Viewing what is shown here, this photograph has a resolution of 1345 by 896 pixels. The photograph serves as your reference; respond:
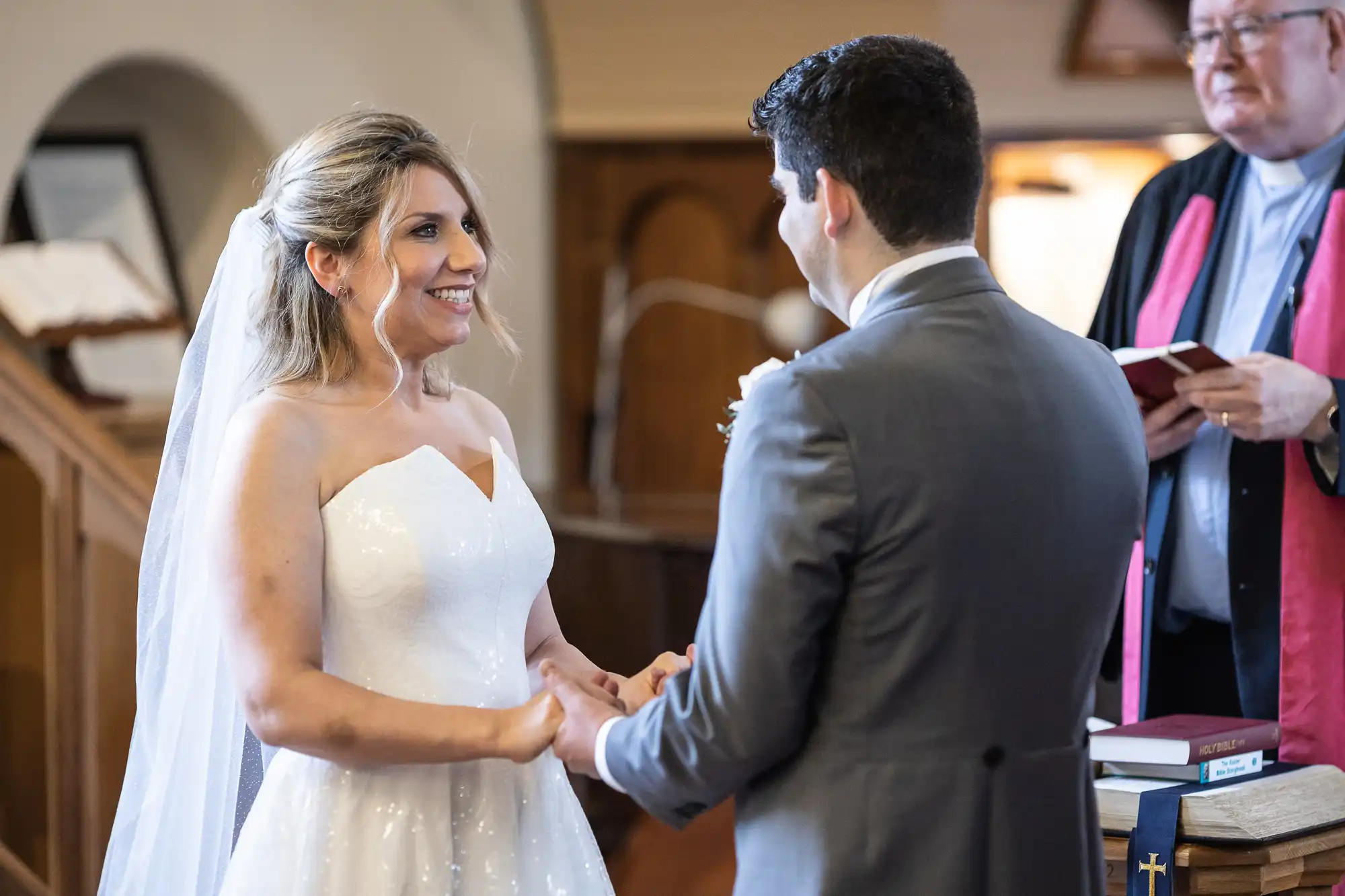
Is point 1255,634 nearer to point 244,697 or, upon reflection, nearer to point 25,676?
point 244,697

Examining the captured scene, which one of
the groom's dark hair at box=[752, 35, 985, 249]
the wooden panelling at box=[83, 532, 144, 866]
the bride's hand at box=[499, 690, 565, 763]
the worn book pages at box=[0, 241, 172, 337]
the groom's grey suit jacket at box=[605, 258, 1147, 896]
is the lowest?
the wooden panelling at box=[83, 532, 144, 866]

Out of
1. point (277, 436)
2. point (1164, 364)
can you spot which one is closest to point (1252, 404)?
point (1164, 364)

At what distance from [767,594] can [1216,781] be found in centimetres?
115

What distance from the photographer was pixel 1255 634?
108 inches

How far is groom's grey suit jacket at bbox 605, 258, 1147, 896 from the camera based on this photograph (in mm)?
1607

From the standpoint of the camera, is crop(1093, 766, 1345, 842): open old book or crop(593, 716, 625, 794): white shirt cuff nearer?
→ crop(593, 716, 625, 794): white shirt cuff

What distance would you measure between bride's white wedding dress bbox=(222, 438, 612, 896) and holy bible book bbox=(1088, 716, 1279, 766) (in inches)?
34.0

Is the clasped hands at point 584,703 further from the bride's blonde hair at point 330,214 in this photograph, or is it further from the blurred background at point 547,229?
Result: the blurred background at point 547,229

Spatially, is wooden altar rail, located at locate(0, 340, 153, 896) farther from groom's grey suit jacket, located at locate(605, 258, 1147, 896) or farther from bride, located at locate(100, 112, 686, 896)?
groom's grey suit jacket, located at locate(605, 258, 1147, 896)

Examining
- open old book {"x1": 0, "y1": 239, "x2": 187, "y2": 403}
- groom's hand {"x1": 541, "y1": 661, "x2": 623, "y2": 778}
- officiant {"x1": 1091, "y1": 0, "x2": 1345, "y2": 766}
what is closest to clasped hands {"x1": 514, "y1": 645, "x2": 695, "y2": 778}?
groom's hand {"x1": 541, "y1": 661, "x2": 623, "y2": 778}

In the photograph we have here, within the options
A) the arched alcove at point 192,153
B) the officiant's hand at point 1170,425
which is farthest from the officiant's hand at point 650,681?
the arched alcove at point 192,153

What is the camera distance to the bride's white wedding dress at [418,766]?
2.10 meters

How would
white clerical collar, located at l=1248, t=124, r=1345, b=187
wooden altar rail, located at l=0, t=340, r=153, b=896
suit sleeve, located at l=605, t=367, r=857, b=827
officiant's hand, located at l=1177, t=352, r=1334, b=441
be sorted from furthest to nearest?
wooden altar rail, located at l=0, t=340, r=153, b=896
white clerical collar, located at l=1248, t=124, r=1345, b=187
officiant's hand, located at l=1177, t=352, r=1334, b=441
suit sleeve, located at l=605, t=367, r=857, b=827

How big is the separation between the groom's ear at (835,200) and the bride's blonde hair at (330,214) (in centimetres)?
74
